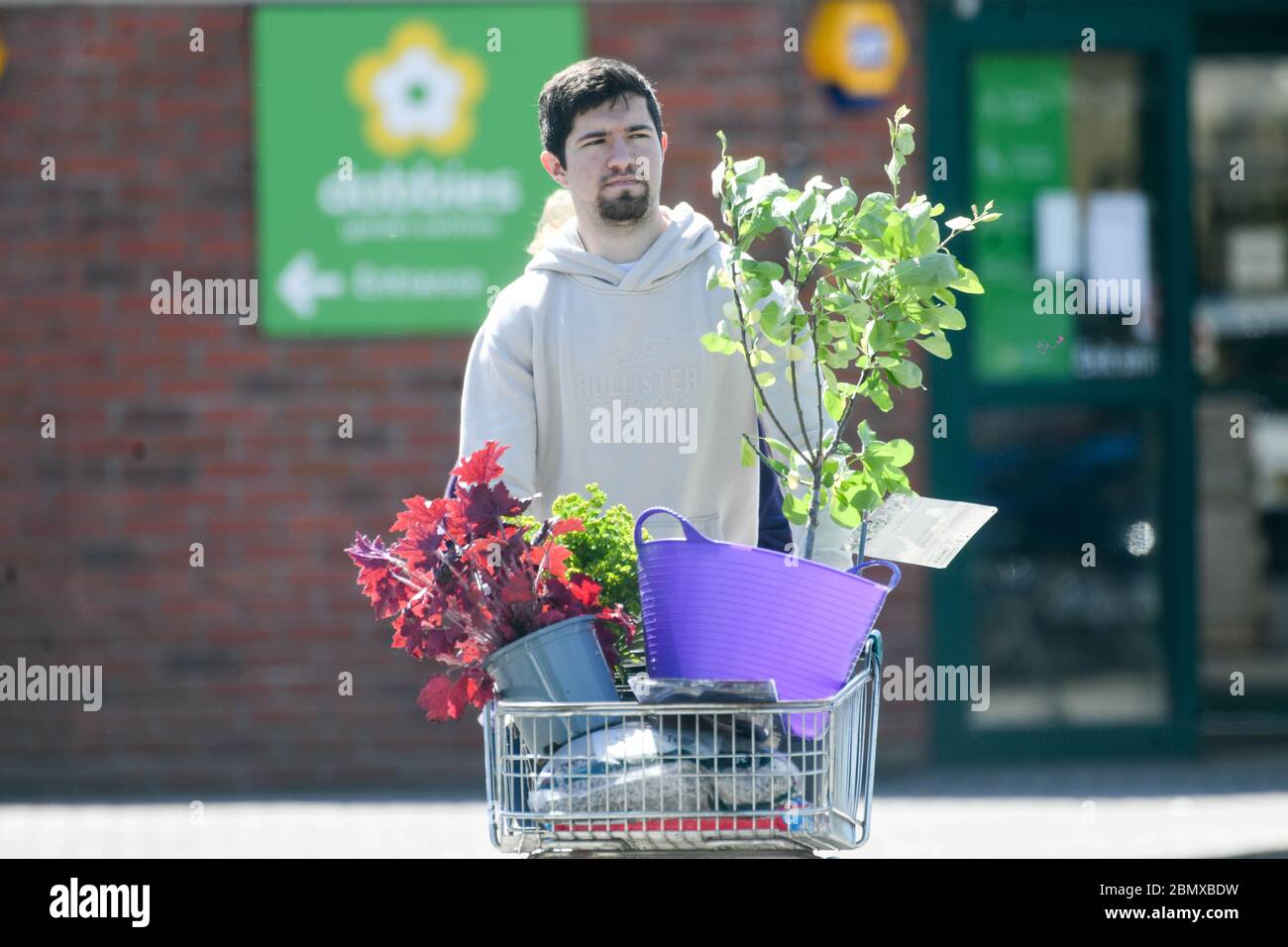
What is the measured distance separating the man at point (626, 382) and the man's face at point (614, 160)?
0.07ft

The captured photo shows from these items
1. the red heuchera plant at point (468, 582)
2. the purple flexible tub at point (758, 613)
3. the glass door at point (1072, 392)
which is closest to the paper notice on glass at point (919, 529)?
the purple flexible tub at point (758, 613)

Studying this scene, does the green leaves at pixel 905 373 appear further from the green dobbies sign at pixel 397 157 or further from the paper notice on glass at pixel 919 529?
the green dobbies sign at pixel 397 157

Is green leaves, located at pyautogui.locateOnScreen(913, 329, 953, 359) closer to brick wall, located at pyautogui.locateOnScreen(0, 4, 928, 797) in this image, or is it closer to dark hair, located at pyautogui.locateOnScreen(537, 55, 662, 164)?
dark hair, located at pyautogui.locateOnScreen(537, 55, 662, 164)

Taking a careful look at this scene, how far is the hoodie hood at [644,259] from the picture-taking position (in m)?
3.09

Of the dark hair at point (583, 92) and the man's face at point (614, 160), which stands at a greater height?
the dark hair at point (583, 92)

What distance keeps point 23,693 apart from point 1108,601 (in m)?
4.76

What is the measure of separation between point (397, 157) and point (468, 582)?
5995mm

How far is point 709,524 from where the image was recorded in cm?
314

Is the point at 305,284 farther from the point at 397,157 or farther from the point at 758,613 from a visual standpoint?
the point at 758,613

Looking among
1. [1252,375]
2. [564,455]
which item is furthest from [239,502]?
[564,455]

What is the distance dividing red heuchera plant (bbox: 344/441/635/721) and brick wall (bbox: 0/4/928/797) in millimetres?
5736

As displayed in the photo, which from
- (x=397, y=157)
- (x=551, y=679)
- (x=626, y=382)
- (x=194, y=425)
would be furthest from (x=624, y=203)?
(x=194, y=425)
